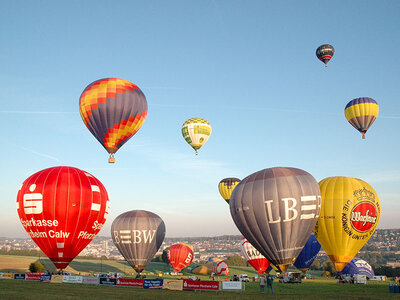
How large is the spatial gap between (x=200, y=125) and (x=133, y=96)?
84.1ft

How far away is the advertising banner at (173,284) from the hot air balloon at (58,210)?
9217 millimetres

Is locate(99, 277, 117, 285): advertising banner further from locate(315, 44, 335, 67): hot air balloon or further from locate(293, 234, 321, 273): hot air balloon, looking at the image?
locate(315, 44, 335, 67): hot air balloon

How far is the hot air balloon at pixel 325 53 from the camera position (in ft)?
199

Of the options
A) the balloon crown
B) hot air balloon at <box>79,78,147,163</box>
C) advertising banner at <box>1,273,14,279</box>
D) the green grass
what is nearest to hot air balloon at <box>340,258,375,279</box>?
the balloon crown

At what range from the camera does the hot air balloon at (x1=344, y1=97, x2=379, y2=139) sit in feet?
179

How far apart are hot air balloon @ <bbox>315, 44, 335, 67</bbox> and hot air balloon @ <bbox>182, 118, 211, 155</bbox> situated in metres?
21.0

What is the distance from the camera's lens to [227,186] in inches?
2918

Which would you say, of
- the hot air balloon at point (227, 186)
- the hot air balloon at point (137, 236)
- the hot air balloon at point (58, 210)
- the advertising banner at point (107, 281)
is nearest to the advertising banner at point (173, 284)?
the advertising banner at point (107, 281)

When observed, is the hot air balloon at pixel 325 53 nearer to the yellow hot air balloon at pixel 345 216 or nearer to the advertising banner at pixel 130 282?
the yellow hot air balloon at pixel 345 216

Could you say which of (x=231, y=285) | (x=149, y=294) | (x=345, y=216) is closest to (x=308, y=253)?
(x=345, y=216)

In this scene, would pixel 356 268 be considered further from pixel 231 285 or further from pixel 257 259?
pixel 231 285

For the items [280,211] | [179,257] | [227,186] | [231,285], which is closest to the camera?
[231,285]

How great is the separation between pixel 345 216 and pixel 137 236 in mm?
23776

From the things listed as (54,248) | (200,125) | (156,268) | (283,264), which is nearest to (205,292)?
(283,264)
